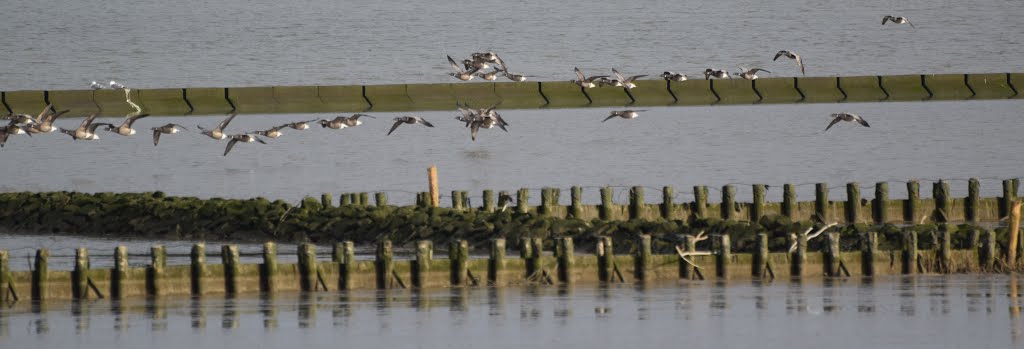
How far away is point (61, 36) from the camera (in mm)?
145000

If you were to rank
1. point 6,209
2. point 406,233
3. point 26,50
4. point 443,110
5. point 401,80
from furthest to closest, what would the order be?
point 26,50
point 401,80
point 443,110
point 6,209
point 406,233

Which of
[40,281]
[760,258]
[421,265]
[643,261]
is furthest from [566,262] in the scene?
[40,281]

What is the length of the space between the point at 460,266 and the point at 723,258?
13.7 feet

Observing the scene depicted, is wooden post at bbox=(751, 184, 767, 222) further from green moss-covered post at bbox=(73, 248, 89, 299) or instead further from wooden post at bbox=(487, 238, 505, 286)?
green moss-covered post at bbox=(73, 248, 89, 299)

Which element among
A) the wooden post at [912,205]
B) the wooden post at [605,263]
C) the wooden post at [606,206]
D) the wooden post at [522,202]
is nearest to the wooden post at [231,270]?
the wooden post at [605,263]

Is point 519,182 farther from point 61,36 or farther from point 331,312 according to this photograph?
point 61,36

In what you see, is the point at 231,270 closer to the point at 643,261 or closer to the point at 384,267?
the point at 384,267

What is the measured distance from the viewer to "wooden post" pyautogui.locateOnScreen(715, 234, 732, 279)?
3403 cm

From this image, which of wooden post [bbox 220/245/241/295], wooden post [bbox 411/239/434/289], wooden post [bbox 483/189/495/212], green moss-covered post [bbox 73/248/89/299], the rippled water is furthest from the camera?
the rippled water

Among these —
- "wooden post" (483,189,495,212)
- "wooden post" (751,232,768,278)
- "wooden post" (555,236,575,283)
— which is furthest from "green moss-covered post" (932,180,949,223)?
"wooden post" (555,236,575,283)

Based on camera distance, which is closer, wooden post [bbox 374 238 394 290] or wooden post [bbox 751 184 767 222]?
wooden post [bbox 374 238 394 290]

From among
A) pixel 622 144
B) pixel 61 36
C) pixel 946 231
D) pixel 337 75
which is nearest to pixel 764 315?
pixel 946 231

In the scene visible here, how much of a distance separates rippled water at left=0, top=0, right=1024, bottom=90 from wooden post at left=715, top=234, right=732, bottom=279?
6754cm

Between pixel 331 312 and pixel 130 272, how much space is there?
323 cm
